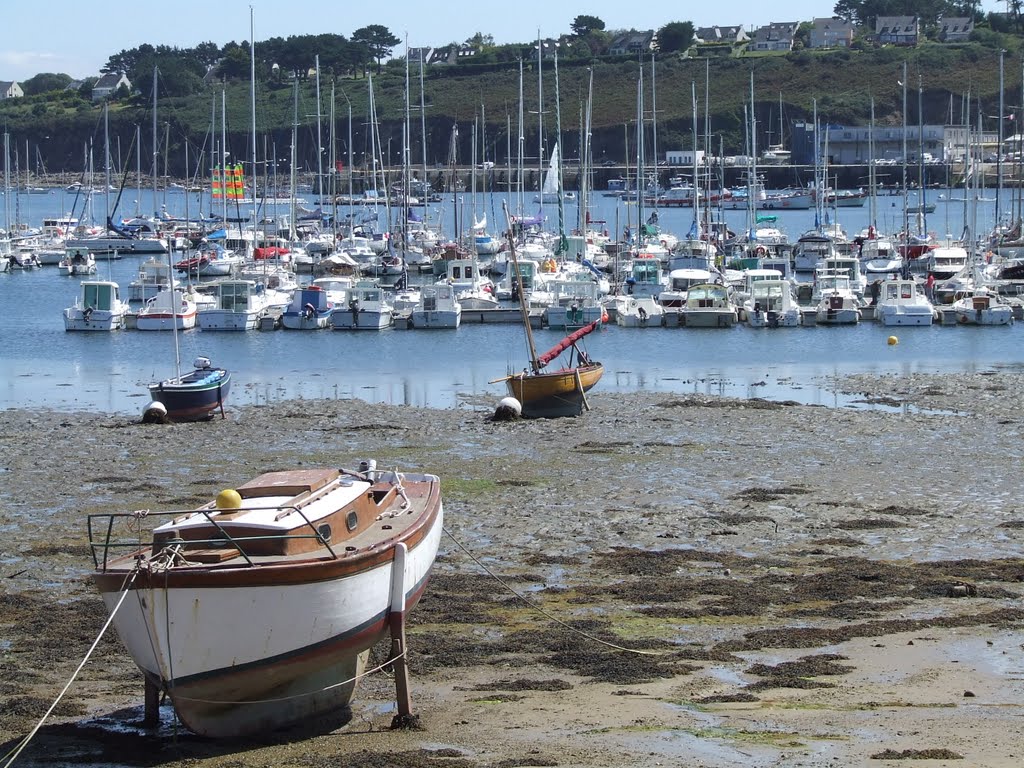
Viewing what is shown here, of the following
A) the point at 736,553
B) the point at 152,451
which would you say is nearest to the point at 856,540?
the point at 736,553

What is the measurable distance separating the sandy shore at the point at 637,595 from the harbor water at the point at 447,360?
873cm

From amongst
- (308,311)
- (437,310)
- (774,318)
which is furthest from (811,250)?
(308,311)

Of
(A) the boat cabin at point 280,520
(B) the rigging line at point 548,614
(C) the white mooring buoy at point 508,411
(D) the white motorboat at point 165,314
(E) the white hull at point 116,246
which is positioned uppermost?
(E) the white hull at point 116,246

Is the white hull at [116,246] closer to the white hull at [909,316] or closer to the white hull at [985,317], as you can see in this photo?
the white hull at [909,316]

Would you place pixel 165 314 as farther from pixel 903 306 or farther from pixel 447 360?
pixel 903 306

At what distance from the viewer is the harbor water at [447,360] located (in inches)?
1699

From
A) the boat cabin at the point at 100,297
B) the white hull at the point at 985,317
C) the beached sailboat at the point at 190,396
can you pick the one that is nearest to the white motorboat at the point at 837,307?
the white hull at the point at 985,317

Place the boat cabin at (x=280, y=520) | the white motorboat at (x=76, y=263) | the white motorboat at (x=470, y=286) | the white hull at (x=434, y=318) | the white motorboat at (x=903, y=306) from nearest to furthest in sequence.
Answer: the boat cabin at (x=280, y=520) → the white motorboat at (x=903, y=306) → the white hull at (x=434, y=318) → the white motorboat at (x=470, y=286) → the white motorboat at (x=76, y=263)

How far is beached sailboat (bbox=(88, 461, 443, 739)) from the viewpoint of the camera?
1302 centimetres

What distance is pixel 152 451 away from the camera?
31625mm

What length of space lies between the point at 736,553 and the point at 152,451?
14.8 metres

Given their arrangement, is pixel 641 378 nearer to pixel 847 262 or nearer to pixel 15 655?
pixel 847 262

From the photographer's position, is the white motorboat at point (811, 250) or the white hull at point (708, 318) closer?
the white hull at point (708, 318)

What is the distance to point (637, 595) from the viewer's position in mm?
18688
